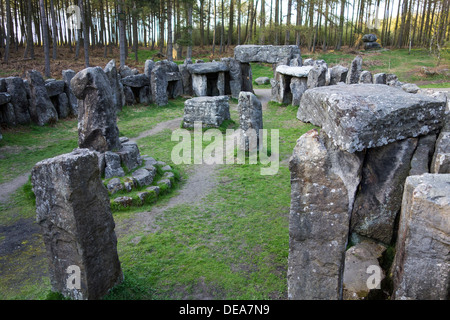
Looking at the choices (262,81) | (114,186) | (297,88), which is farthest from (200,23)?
(114,186)

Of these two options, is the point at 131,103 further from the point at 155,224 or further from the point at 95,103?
the point at 155,224

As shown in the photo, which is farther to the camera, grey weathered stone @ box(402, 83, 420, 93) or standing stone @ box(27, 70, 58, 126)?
standing stone @ box(27, 70, 58, 126)

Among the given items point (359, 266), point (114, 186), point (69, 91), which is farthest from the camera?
point (69, 91)

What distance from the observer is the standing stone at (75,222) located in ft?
14.1

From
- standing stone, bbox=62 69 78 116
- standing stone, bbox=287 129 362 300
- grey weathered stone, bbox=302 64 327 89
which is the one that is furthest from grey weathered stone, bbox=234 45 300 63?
standing stone, bbox=287 129 362 300

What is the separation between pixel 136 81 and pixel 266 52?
7.39m

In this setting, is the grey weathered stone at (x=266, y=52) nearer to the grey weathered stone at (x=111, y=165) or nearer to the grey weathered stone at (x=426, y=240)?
the grey weathered stone at (x=111, y=165)

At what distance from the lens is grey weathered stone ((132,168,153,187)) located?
8.84 metres

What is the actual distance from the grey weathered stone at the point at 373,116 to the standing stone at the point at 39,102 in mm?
12949

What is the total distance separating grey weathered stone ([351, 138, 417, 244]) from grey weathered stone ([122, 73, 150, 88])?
15709 mm

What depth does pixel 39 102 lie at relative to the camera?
14500 millimetres

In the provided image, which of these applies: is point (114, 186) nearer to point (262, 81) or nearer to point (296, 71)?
point (296, 71)

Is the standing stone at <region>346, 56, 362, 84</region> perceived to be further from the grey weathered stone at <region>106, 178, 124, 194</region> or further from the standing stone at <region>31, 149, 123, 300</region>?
the standing stone at <region>31, 149, 123, 300</region>

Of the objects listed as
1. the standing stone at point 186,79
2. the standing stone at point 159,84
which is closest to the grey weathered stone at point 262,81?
the standing stone at point 186,79
